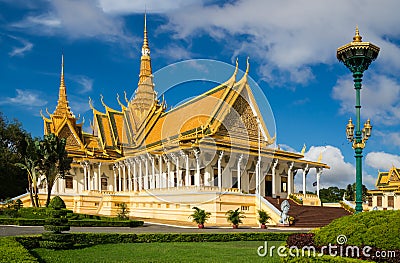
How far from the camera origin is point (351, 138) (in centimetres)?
1396

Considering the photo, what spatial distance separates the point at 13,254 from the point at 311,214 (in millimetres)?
21314

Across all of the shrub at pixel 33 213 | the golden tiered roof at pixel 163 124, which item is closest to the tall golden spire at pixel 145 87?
the golden tiered roof at pixel 163 124

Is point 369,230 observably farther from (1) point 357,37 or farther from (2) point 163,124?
(2) point 163,124

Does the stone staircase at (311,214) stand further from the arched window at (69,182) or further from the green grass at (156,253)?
the arched window at (69,182)

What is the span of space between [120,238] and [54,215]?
100.0 inches

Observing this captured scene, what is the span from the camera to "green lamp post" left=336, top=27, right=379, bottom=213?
13.4 meters

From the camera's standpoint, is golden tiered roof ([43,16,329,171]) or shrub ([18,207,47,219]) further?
golden tiered roof ([43,16,329,171])

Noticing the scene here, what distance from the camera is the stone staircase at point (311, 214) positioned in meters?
25.3

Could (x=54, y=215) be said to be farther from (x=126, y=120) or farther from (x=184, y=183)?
(x=126, y=120)

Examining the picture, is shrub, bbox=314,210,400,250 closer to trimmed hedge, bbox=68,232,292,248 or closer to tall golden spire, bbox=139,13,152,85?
trimmed hedge, bbox=68,232,292,248

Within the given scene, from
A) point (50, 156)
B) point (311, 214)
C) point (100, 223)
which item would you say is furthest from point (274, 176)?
point (50, 156)

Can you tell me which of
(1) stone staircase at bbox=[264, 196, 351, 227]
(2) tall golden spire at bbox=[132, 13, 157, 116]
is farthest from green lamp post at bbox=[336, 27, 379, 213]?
(2) tall golden spire at bbox=[132, 13, 157, 116]

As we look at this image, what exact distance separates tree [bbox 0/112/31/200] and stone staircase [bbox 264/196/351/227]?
88.2ft

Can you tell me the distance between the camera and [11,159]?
42.4 meters
